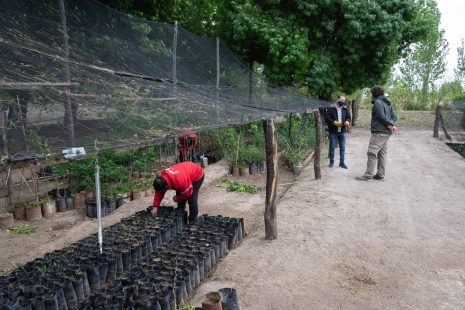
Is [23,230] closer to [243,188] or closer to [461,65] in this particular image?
[243,188]

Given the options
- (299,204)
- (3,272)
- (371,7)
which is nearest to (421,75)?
(371,7)

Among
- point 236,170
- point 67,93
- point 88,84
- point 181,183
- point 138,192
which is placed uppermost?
point 88,84

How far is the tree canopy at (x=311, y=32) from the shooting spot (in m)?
11.7

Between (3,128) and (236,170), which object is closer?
(3,128)

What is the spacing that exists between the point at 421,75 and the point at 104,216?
27.5 meters

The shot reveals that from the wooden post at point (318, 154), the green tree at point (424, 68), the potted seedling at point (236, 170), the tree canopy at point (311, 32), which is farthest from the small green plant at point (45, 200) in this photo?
the green tree at point (424, 68)

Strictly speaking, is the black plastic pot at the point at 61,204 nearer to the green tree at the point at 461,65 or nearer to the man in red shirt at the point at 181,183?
the man in red shirt at the point at 181,183

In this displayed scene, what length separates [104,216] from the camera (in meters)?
6.42

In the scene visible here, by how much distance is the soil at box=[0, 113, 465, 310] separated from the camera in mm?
3664

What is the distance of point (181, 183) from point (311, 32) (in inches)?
377

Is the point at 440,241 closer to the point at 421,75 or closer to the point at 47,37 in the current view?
the point at 47,37

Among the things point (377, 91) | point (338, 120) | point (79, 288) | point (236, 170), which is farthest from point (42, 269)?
point (338, 120)

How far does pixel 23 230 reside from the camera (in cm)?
570

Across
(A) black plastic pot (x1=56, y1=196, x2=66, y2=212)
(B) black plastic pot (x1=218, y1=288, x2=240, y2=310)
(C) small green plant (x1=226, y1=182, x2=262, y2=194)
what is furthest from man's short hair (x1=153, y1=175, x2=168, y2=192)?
(C) small green plant (x1=226, y1=182, x2=262, y2=194)
